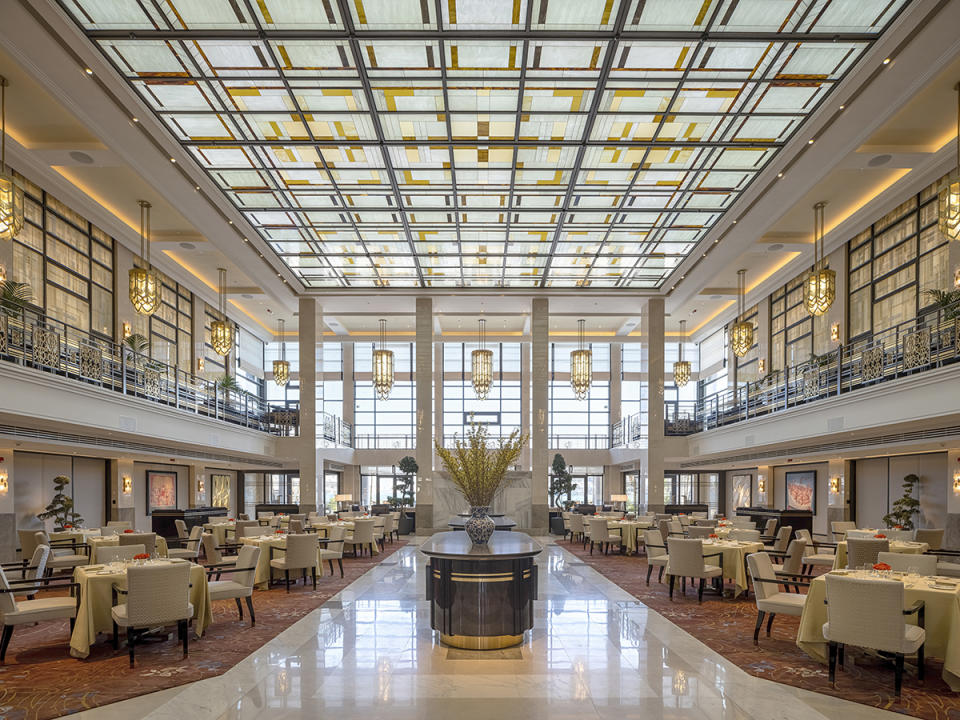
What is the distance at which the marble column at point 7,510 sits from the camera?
1248 centimetres

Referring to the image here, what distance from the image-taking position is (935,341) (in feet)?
33.0

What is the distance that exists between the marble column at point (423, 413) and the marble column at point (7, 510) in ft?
33.6

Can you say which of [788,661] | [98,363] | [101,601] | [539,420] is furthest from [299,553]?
[539,420]

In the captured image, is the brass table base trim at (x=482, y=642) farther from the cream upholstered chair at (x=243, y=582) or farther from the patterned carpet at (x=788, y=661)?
the cream upholstered chair at (x=243, y=582)

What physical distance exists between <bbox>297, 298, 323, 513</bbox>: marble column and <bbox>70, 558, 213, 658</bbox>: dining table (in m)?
13.3

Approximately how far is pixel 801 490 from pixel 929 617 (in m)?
14.6

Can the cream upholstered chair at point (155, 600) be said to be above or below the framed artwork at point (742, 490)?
above

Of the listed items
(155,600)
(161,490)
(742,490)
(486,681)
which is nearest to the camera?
(486,681)

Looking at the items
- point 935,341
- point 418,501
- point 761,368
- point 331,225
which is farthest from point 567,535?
point 935,341

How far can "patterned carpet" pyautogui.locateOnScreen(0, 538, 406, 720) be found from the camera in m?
5.12

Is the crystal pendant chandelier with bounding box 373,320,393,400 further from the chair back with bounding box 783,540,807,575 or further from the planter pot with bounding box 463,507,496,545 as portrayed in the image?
the planter pot with bounding box 463,507,496,545

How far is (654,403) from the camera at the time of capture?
20.8 metres

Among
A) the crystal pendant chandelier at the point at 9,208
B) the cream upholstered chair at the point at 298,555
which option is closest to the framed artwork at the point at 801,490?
the cream upholstered chair at the point at 298,555

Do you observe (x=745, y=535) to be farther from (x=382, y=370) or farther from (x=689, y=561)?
(x=382, y=370)
